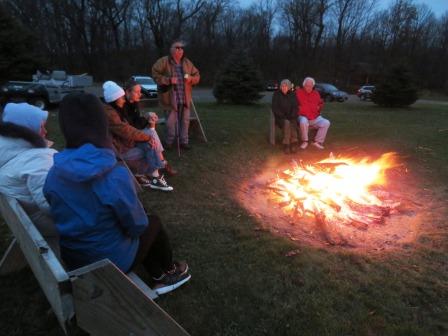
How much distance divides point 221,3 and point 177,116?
4879 cm

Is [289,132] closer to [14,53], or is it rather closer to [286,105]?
[286,105]

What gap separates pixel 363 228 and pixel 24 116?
3908mm

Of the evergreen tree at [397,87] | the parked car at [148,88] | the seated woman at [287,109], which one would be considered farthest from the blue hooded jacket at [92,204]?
the parked car at [148,88]

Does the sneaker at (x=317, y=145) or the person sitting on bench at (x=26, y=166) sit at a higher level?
the person sitting on bench at (x=26, y=166)

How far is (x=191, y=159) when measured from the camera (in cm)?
691

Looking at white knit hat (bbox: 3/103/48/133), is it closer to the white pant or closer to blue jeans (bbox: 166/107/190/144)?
blue jeans (bbox: 166/107/190/144)

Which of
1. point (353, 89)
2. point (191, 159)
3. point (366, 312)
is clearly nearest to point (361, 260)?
point (366, 312)

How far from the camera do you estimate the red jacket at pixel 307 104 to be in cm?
839

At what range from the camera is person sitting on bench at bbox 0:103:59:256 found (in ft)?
9.42

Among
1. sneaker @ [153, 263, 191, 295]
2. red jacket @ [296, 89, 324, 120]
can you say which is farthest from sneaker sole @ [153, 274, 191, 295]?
red jacket @ [296, 89, 324, 120]

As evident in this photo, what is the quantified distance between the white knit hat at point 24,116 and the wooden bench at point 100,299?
4.17ft

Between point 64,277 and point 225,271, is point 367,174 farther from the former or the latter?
point 64,277

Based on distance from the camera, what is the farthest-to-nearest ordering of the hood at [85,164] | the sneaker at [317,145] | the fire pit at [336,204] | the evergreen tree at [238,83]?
the evergreen tree at [238,83] → the sneaker at [317,145] → the fire pit at [336,204] → the hood at [85,164]

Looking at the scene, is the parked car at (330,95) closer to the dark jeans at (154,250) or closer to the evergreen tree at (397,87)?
the evergreen tree at (397,87)
